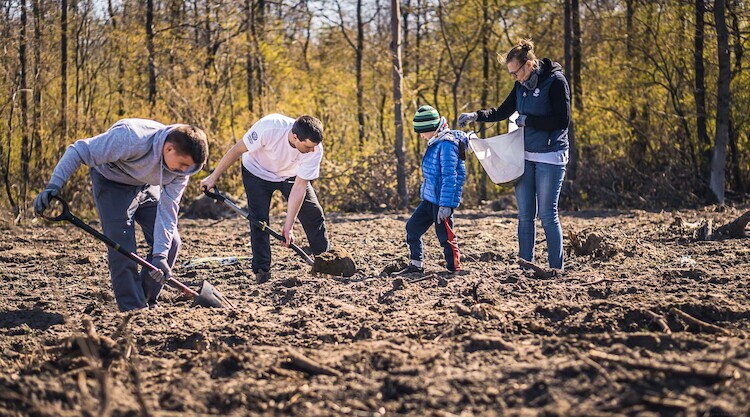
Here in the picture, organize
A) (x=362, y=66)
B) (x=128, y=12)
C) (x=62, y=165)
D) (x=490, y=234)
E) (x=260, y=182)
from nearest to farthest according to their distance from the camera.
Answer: (x=62, y=165)
(x=260, y=182)
(x=490, y=234)
(x=128, y=12)
(x=362, y=66)

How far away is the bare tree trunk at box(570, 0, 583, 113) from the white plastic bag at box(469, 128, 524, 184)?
8.67 meters

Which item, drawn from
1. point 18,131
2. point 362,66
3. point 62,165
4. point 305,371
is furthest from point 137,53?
point 305,371

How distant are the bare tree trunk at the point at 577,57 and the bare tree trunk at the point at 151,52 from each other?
8.00 m

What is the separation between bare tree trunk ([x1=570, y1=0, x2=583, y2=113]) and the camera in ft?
49.9

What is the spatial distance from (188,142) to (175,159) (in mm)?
184

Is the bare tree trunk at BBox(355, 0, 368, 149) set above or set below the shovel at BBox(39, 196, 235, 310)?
above

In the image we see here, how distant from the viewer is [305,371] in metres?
4.23

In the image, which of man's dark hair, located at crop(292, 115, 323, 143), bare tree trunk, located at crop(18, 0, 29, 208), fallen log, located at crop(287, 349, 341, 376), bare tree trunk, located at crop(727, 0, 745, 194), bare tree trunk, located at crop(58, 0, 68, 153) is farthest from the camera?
bare tree trunk, located at crop(58, 0, 68, 153)

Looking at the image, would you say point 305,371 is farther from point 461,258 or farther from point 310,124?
point 461,258

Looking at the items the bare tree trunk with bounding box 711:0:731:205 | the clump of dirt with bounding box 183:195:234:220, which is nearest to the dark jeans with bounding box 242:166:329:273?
the clump of dirt with bounding box 183:195:234:220

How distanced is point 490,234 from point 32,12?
10209mm

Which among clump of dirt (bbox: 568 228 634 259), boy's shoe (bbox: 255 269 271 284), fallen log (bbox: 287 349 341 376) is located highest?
clump of dirt (bbox: 568 228 634 259)

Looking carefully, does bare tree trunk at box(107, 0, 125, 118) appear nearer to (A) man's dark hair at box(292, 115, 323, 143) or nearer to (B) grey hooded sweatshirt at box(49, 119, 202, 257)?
(A) man's dark hair at box(292, 115, 323, 143)

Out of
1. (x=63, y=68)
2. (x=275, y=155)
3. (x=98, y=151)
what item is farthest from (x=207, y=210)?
(x=98, y=151)
